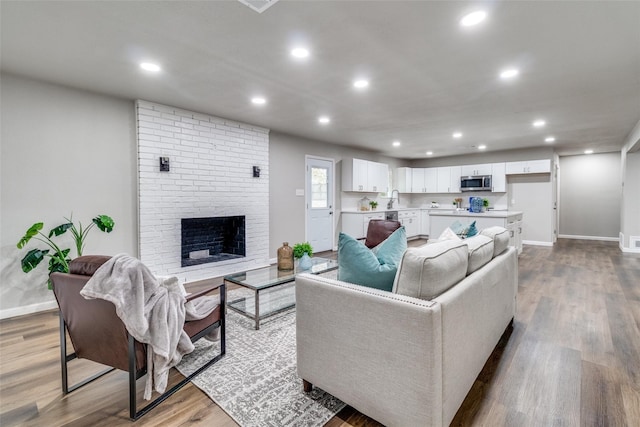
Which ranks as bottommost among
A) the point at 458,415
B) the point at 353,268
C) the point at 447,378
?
the point at 458,415

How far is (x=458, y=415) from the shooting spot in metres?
1.71

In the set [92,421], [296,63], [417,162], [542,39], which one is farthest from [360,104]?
[417,162]

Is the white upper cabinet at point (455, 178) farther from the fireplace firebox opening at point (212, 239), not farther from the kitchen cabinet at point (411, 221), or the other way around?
the fireplace firebox opening at point (212, 239)

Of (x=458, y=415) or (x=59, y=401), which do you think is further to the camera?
(x=59, y=401)

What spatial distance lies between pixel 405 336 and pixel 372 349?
0.21m

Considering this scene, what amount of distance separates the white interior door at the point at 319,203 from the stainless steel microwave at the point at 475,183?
3.83 metres

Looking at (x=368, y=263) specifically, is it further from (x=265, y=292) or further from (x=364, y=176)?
(x=364, y=176)

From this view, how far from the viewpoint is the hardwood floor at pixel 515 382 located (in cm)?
169

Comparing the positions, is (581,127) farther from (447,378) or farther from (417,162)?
(447,378)

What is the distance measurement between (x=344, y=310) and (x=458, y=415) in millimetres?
889

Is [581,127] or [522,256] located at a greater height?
[581,127]

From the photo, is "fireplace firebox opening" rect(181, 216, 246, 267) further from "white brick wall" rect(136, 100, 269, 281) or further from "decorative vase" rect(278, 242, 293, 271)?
"decorative vase" rect(278, 242, 293, 271)

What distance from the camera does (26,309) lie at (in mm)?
3205

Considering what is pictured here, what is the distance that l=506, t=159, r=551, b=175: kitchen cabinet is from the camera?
23.6 ft
